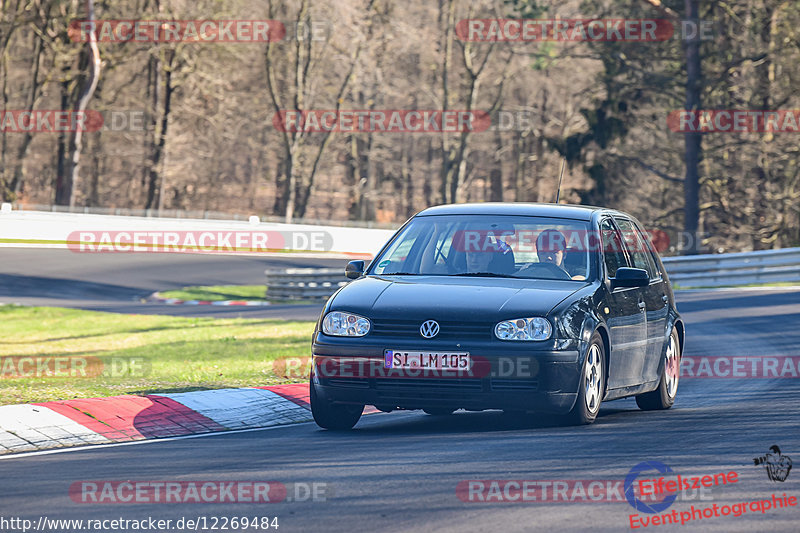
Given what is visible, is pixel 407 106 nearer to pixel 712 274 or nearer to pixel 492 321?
pixel 712 274

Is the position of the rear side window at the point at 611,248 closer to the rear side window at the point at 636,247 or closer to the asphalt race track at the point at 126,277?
the rear side window at the point at 636,247

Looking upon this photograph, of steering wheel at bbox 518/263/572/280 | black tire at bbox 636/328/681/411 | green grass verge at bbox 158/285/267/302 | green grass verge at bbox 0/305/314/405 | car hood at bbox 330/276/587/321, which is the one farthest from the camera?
green grass verge at bbox 158/285/267/302

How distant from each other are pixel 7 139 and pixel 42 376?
52986mm

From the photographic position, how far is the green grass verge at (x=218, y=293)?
3020cm

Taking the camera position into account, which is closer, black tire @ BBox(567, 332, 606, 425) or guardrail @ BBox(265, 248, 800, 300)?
black tire @ BBox(567, 332, 606, 425)

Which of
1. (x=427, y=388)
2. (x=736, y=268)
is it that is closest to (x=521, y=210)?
(x=427, y=388)

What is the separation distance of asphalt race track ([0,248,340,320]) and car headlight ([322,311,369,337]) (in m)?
13.6

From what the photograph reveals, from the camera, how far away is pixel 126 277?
1298 inches

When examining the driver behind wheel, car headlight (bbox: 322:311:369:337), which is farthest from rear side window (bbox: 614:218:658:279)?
car headlight (bbox: 322:311:369:337)

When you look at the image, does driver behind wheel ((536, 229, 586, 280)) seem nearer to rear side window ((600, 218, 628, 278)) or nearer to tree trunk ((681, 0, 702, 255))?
rear side window ((600, 218, 628, 278))

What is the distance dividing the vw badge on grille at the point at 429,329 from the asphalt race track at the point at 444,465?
708 mm

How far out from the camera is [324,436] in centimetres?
834

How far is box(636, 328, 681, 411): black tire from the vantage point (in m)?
10.1

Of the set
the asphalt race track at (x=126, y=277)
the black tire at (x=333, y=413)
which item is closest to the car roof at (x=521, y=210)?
the black tire at (x=333, y=413)
